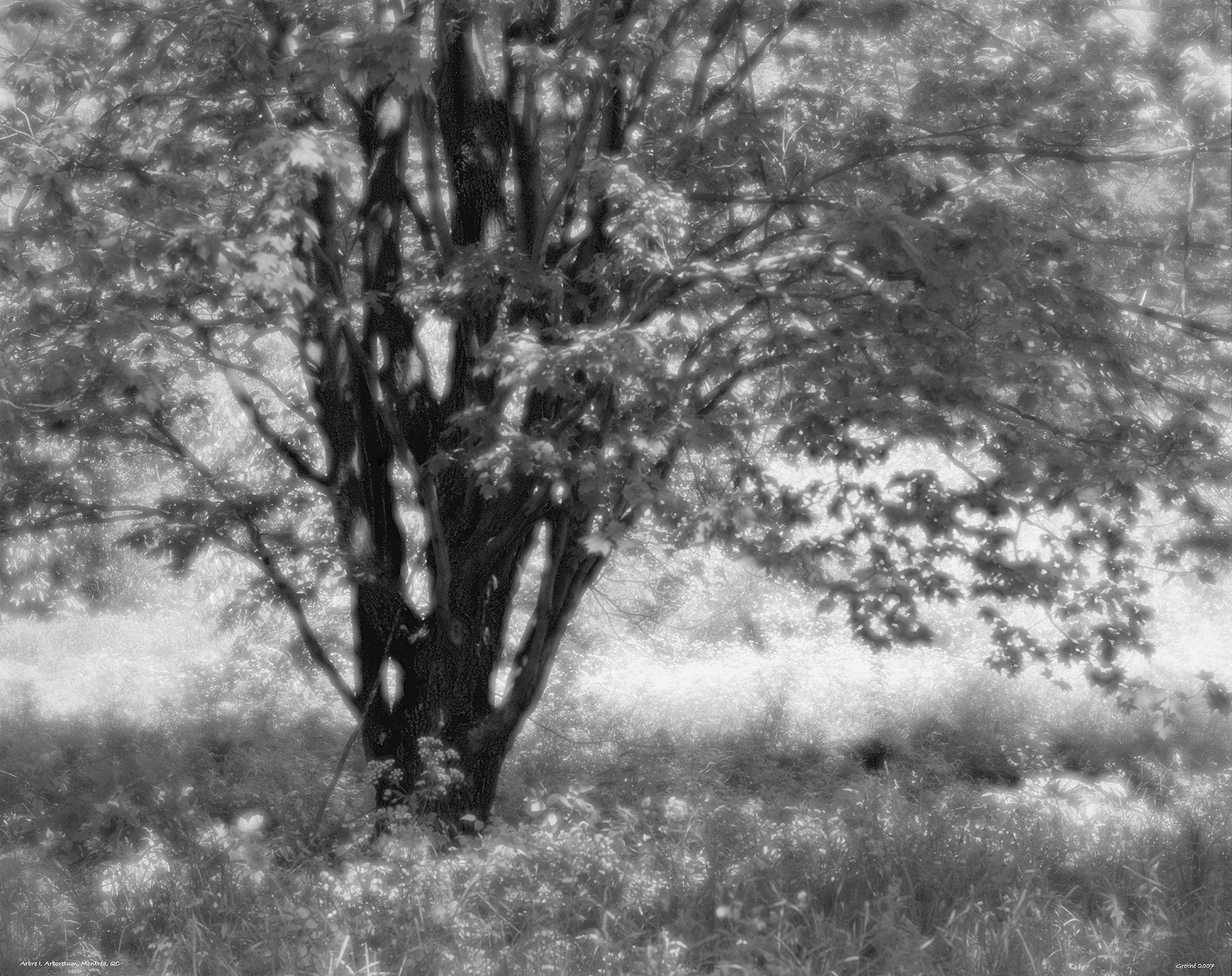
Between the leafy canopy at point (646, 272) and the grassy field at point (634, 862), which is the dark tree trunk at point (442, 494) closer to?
the leafy canopy at point (646, 272)

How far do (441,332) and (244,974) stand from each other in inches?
286

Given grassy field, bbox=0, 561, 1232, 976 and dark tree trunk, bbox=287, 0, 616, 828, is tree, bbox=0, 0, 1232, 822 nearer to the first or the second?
dark tree trunk, bbox=287, 0, 616, 828

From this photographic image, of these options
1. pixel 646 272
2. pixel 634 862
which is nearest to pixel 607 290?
pixel 646 272

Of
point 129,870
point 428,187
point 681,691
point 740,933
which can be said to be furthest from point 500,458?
point 681,691

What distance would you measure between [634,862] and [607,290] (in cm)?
245

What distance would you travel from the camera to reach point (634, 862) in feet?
16.0

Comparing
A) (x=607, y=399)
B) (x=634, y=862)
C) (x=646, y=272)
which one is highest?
(x=646, y=272)

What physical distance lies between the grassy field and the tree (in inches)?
38.1

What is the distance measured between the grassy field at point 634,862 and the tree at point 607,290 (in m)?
0.97

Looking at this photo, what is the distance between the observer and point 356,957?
162 inches

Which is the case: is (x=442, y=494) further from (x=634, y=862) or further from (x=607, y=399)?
(x=634, y=862)

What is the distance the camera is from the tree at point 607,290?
457 centimetres

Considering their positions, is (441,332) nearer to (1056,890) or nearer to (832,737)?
(832,737)

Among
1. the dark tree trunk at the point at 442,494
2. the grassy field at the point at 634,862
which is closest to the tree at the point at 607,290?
the dark tree trunk at the point at 442,494
